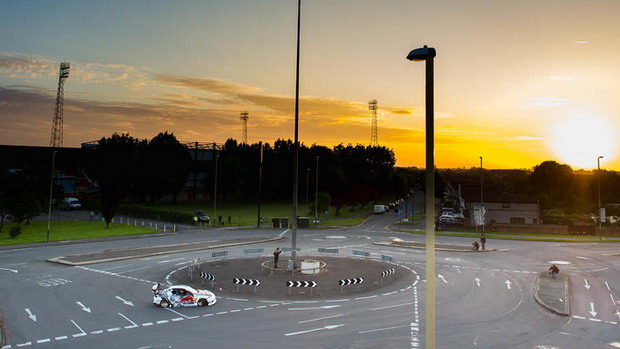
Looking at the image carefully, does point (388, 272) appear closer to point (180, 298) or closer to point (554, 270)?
point (554, 270)

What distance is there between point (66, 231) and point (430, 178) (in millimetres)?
68409

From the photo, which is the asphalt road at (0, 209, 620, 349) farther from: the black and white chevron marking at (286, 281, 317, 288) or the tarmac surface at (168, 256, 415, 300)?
the black and white chevron marking at (286, 281, 317, 288)

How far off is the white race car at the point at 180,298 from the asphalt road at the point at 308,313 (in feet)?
2.33

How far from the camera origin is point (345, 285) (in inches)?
1334

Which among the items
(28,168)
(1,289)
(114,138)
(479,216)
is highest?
(114,138)

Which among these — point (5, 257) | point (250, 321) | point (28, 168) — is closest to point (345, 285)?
point (250, 321)

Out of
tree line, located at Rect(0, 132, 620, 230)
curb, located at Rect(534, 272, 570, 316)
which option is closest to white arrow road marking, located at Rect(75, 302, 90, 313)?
curb, located at Rect(534, 272, 570, 316)

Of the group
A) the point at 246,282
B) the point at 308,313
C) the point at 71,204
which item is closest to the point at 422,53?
the point at 308,313

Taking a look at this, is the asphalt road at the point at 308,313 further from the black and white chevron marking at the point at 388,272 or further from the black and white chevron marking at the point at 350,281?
the black and white chevron marking at the point at 350,281

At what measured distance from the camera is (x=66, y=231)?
219 ft

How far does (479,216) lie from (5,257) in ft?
195

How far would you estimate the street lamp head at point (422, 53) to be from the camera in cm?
1119

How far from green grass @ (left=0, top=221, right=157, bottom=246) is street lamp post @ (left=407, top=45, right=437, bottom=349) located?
58.4m

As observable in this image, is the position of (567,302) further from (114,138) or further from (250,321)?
(114,138)
